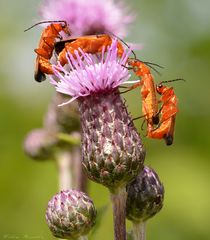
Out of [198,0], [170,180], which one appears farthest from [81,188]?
[198,0]

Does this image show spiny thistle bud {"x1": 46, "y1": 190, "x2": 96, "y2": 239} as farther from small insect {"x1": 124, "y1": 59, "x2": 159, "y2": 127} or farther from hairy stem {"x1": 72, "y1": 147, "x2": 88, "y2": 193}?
hairy stem {"x1": 72, "y1": 147, "x2": 88, "y2": 193}

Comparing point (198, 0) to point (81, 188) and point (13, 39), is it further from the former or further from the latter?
point (81, 188)

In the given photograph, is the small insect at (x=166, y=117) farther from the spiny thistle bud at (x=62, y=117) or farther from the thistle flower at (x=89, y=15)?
the thistle flower at (x=89, y=15)

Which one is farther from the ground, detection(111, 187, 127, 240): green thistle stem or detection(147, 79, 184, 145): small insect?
detection(147, 79, 184, 145): small insect

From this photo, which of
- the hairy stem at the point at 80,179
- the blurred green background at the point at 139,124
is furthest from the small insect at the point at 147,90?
the blurred green background at the point at 139,124

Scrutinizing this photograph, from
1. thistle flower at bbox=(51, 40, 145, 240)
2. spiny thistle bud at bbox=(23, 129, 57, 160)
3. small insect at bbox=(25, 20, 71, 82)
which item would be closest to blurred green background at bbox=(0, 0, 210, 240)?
spiny thistle bud at bbox=(23, 129, 57, 160)
